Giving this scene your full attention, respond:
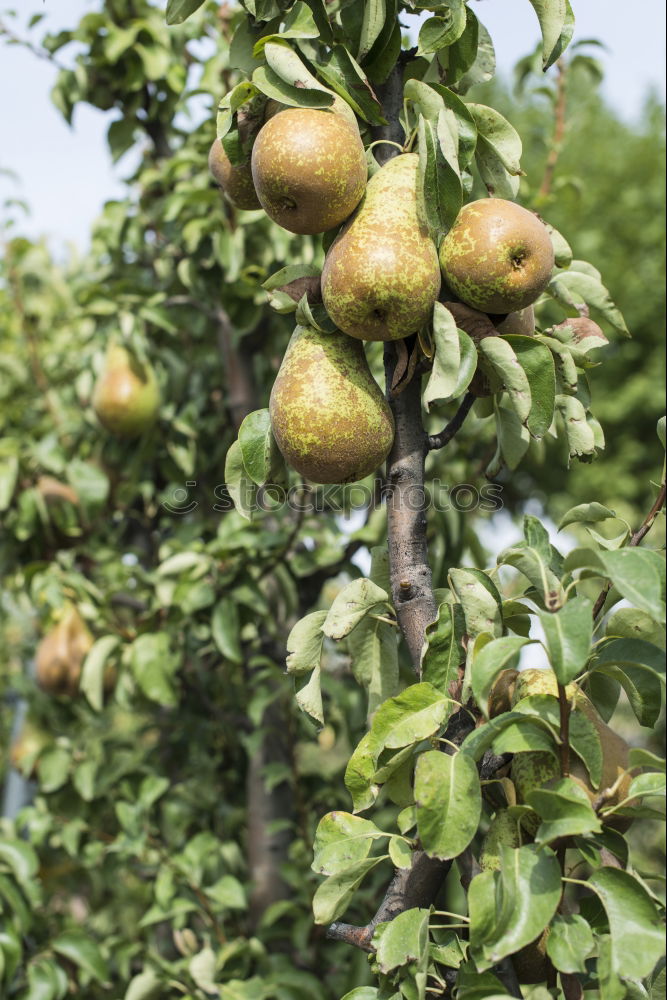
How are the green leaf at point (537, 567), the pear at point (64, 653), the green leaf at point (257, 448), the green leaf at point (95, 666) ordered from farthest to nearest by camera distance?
the pear at point (64, 653) < the green leaf at point (95, 666) < the green leaf at point (257, 448) < the green leaf at point (537, 567)

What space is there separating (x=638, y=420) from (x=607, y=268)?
1328 millimetres

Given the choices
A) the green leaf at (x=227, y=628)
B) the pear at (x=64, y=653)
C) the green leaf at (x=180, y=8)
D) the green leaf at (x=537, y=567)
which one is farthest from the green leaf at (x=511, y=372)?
the pear at (x=64, y=653)

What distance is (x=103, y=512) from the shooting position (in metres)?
2.24

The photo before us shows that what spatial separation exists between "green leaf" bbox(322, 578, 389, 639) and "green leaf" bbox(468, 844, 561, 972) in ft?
0.79

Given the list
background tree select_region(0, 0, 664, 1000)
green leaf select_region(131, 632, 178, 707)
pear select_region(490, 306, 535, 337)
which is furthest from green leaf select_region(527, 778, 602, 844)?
green leaf select_region(131, 632, 178, 707)

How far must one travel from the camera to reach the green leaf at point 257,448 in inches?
35.9

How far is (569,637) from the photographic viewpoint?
62 centimetres

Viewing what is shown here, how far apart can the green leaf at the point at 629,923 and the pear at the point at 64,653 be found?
5.11 ft

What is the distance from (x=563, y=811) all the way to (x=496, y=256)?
0.46 meters

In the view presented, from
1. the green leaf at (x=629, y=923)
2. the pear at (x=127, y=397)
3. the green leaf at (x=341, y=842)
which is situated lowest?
the pear at (x=127, y=397)

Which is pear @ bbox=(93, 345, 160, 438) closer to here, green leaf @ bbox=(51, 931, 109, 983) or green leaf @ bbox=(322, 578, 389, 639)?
green leaf @ bbox=(51, 931, 109, 983)

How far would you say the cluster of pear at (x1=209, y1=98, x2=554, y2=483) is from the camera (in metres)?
0.80

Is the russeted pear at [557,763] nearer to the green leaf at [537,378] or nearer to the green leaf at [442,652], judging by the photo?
the green leaf at [442,652]

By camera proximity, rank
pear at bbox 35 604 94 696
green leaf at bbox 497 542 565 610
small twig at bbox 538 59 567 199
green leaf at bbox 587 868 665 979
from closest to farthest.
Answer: green leaf at bbox 587 868 665 979, green leaf at bbox 497 542 565 610, small twig at bbox 538 59 567 199, pear at bbox 35 604 94 696
